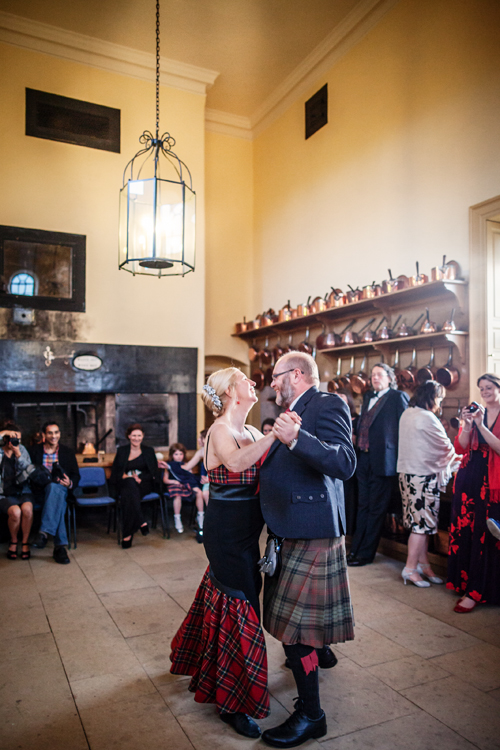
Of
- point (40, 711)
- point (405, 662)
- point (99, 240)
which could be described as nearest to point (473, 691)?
point (405, 662)

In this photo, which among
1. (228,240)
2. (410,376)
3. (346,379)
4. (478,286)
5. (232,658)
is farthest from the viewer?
(228,240)

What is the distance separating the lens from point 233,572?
233 centimetres

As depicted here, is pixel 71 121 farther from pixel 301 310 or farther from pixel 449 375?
pixel 449 375

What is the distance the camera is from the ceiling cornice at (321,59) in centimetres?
636

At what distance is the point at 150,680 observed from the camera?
2746 millimetres

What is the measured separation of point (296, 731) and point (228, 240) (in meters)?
7.69

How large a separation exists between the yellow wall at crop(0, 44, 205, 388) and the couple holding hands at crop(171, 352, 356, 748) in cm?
529

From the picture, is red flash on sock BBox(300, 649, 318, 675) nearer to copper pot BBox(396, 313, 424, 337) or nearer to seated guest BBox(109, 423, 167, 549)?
seated guest BBox(109, 423, 167, 549)

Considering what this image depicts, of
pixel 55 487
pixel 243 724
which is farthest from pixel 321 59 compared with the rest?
pixel 243 724

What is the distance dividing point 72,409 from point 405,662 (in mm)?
5548

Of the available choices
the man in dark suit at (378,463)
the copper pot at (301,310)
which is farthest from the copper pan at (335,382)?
the man in dark suit at (378,463)

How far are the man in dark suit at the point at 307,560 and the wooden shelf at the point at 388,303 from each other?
329 centimetres

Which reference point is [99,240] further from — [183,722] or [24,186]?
[183,722]

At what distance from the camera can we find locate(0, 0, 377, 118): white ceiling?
650cm
